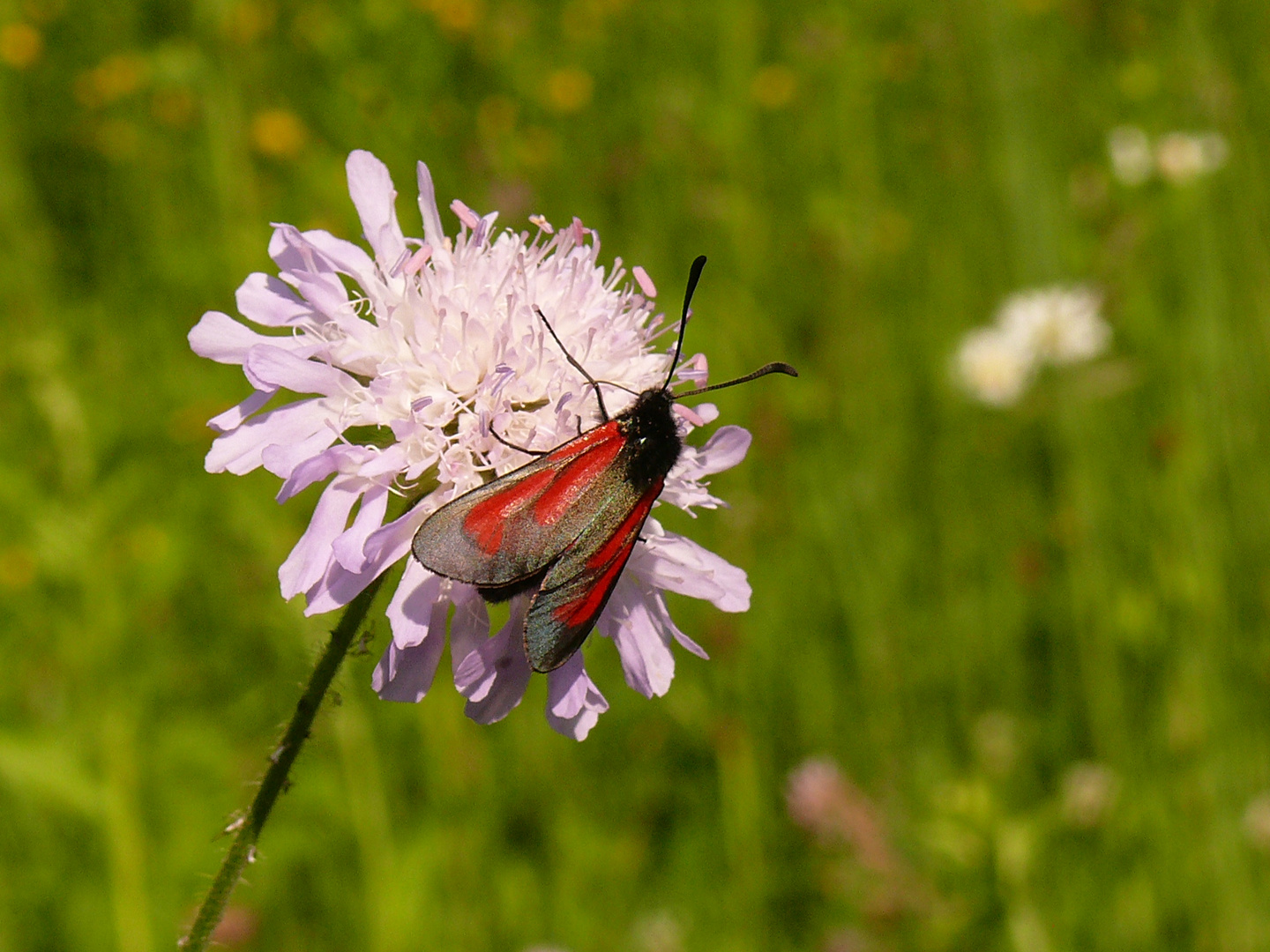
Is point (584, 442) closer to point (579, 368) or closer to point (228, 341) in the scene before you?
point (579, 368)

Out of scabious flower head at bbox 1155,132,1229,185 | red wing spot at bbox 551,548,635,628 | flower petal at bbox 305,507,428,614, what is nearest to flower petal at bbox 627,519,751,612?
red wing spot at bbox 551,548,635,628

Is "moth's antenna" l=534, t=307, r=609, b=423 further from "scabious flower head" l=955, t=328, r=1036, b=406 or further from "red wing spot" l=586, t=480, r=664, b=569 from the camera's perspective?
"scabious flower head" l=955, t=328, r=1036, b=406

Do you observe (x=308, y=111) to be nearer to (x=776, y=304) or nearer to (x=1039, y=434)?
(x=776, y=304)

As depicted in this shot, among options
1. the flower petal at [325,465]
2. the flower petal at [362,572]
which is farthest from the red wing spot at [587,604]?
the flower petal at [325,465]

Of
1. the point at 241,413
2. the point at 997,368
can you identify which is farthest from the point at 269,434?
the point at 997,368

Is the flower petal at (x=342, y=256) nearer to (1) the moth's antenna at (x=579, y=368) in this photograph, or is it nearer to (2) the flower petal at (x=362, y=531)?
(1) the moth's antenna at (x=579, y=368)
